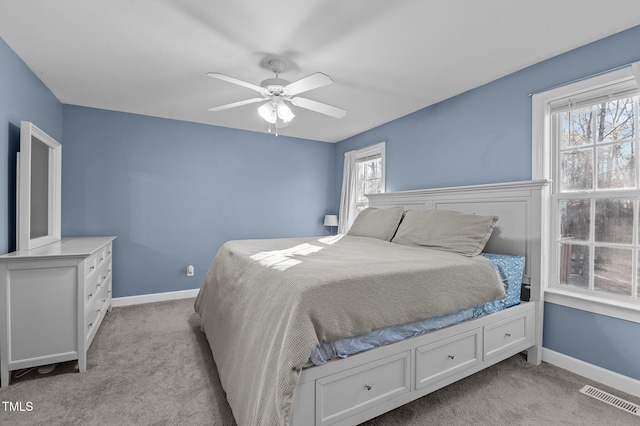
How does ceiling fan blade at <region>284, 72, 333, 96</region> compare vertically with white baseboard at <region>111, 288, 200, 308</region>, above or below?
above

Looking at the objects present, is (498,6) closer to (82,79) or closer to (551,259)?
(551,259)

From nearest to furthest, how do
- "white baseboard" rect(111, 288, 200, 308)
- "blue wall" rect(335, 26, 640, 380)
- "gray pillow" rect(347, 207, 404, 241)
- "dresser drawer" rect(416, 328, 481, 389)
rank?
"dresser drawer" rect(416, 328, 481, 389), "blue wall" rect(335, 26, 640, 380), "gray pillow" rect(347, 207, 404, 241), "white baseboard" rect(111, 288, 200, 308)

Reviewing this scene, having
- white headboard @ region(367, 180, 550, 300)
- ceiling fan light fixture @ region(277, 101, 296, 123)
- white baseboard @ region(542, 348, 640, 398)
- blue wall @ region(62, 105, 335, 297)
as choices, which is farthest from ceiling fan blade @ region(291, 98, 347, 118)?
white baseboard @ region(542, 348, 640, 398)

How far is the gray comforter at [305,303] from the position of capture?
1269mm

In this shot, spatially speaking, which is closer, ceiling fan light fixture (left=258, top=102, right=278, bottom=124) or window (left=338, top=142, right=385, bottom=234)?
ceiling fan light fixture (left=258, top=102, right=278, bottom=124)

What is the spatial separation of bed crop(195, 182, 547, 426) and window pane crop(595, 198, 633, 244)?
387mm

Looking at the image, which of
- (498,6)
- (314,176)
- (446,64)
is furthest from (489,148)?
(314,176)

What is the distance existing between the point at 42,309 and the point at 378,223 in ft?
9.41

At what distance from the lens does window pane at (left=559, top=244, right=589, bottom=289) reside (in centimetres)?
226

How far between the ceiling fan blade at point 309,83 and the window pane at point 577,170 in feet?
6.49

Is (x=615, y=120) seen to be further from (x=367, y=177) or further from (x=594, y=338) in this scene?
(x=367, y=177)

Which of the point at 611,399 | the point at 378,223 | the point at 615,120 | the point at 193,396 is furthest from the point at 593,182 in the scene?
the point at 193,396

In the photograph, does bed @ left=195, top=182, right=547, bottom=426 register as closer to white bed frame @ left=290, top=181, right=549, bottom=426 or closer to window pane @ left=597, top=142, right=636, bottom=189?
white bed frame @ left=290, top=181, right=549, bottom=426

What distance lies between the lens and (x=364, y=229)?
344 cm
